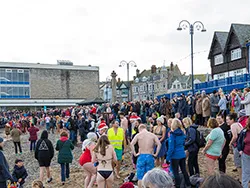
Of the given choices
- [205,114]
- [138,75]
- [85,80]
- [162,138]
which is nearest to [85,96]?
[85,80]

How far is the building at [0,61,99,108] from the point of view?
62062 millimetres

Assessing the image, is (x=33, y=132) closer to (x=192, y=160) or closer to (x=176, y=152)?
(x=192, y=160)

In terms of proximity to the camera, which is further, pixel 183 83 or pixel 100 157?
pixel 183 83

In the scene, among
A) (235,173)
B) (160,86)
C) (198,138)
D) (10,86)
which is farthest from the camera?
(160,86)

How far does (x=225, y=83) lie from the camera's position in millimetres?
25812

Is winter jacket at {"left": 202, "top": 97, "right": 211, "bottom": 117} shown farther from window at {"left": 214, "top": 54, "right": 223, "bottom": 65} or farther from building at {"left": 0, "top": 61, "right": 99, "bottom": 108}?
building at {"left": 0, "top": 61, "right": 99, "bottom": 108}

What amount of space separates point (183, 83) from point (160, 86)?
698cm

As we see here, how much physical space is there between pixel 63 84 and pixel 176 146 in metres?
61.5

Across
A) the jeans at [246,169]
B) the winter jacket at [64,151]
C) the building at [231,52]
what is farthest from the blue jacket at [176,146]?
the building at [231,52]

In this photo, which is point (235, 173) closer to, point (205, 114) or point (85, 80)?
point (205, 114)

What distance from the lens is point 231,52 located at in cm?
3547

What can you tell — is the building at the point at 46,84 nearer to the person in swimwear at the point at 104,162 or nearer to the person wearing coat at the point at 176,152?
the person in swimwear at the point at 104,162

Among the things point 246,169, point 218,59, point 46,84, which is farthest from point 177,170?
point 46,84

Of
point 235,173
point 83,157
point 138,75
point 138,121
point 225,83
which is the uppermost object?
point 138,75
